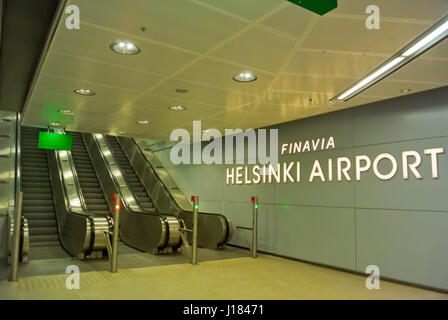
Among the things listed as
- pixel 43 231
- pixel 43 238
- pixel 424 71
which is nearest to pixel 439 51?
pixel 424 71

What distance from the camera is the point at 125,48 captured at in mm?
3689

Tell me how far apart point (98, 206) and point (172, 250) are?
3.56 metres

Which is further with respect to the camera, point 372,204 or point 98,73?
point 372,204

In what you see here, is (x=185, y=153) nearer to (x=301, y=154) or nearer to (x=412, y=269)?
(x=301, y=154)

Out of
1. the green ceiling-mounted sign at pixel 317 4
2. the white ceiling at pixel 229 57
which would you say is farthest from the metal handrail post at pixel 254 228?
the green ceiling-mounted sign at pixel 317 4

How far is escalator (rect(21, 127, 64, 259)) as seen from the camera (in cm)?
764

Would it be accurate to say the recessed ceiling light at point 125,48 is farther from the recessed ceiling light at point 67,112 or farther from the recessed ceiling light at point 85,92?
the recessed ceiling light at point 67,112

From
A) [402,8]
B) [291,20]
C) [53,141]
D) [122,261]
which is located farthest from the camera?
[53,141]

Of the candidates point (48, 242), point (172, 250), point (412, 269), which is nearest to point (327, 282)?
point (412, 269)

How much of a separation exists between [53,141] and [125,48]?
208 inches

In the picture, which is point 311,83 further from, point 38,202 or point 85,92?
point 38,202

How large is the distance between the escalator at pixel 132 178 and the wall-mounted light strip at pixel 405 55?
747cm

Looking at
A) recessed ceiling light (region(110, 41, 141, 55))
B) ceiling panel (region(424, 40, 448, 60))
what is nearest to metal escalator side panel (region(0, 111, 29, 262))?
recessed ceiling light (region(110, 41, 141, 55))

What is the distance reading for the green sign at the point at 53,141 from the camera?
7789 millimetres
